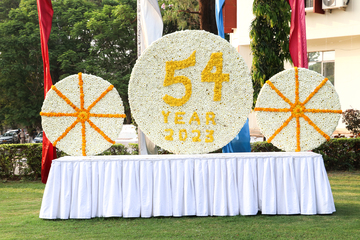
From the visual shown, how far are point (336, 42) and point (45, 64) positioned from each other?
11631mm

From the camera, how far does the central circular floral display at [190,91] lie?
15.0 feet

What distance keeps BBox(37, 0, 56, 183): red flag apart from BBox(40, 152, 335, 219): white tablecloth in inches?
33.6

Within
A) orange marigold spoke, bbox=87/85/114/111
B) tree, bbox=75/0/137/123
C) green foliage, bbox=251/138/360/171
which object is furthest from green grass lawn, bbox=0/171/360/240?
tree, bbox=75/0/137/123

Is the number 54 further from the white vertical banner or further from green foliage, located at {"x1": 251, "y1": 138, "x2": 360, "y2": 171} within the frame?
green foliage, located at {"x1": 251, "y1": 138, "x2": 360, "y2": 171}

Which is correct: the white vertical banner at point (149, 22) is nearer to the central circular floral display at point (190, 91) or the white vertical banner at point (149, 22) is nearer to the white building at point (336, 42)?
the central circular floral display at point (190, 91)

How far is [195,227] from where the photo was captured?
3.93m

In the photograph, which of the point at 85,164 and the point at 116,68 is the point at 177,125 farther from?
the point at 116,68

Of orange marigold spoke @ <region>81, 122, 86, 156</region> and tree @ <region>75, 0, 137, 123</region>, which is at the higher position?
tree @ <region>75, 0, 137, 123</region>

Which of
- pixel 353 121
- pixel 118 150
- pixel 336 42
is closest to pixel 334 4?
pixel 336 42

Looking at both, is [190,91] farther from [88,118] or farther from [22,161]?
[22,161]

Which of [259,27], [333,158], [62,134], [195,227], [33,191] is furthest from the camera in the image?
[333,158]

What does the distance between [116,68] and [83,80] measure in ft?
43.6

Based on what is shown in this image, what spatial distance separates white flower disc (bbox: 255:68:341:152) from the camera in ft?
15.1

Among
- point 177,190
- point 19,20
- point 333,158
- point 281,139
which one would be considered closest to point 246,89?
point 281,139
